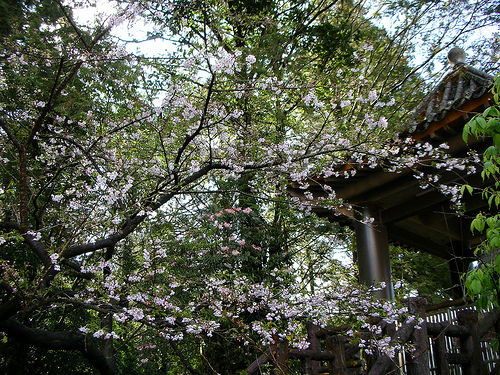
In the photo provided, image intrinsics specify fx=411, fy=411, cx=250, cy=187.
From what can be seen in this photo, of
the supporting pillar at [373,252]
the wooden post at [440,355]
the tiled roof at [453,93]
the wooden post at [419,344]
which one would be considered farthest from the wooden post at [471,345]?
the tiled roof at [453,93]

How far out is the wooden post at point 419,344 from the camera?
302cm

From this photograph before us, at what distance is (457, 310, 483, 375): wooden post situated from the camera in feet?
10.9

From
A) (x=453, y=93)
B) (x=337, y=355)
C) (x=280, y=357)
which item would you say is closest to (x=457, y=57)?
(x=453, y=93)

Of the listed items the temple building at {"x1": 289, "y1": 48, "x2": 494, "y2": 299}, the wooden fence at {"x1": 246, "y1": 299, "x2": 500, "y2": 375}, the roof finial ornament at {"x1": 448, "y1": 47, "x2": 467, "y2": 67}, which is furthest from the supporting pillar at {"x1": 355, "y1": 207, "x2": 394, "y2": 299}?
the roof finial ornament at {"x1": 448, "y1": 47, "x2": 467, "y2": 67}

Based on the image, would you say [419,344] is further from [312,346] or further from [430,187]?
[430,187]

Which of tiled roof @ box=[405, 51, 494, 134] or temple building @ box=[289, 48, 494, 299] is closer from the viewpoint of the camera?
tiled roof @ box=[405, 51, 494, 134]

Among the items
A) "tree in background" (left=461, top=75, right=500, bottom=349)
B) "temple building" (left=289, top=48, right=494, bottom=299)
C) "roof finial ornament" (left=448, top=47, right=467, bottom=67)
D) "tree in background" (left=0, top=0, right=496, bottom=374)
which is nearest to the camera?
"tree in background" (left=461, top=75, right=500, bottom=349)

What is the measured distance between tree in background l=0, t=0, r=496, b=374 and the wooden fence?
0.19 m

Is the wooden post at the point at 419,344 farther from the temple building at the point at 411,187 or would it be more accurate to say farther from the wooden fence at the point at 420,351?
the temple building at the point at 411,187

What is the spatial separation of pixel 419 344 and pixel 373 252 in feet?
4.56

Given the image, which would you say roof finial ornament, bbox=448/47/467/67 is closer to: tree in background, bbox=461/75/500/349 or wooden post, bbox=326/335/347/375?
tree in background, bbox=461/75/500/349

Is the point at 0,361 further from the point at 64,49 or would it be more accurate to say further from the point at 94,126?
the point at 64,49

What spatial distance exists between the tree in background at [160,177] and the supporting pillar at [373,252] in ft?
0.86

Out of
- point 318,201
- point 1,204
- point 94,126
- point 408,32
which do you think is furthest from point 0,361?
point 408,32
